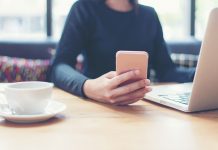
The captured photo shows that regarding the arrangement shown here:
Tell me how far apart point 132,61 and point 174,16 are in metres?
2.85

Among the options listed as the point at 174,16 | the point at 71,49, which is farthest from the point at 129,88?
the point at 174,16

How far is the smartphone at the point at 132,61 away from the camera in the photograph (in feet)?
2.87

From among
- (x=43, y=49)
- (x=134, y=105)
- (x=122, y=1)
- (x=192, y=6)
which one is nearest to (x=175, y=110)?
(x=134, y=105)

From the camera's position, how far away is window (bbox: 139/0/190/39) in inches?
137

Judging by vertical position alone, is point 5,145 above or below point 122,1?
below

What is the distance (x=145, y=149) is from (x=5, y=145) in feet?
0.81

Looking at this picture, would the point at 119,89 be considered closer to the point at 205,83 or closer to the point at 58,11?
the point at 205,83

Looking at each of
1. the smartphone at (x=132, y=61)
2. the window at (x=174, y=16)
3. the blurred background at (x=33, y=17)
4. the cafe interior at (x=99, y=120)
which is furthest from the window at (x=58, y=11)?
the smartphone at (x=132, y=61)

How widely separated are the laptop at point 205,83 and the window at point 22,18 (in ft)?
7.74

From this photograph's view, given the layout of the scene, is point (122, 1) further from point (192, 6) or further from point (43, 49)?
point (192, 6)

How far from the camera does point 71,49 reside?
1479 mm

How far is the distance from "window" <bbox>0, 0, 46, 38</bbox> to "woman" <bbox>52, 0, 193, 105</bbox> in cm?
161

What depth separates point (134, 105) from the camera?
39.5 inches

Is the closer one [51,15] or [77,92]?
[77,92]
